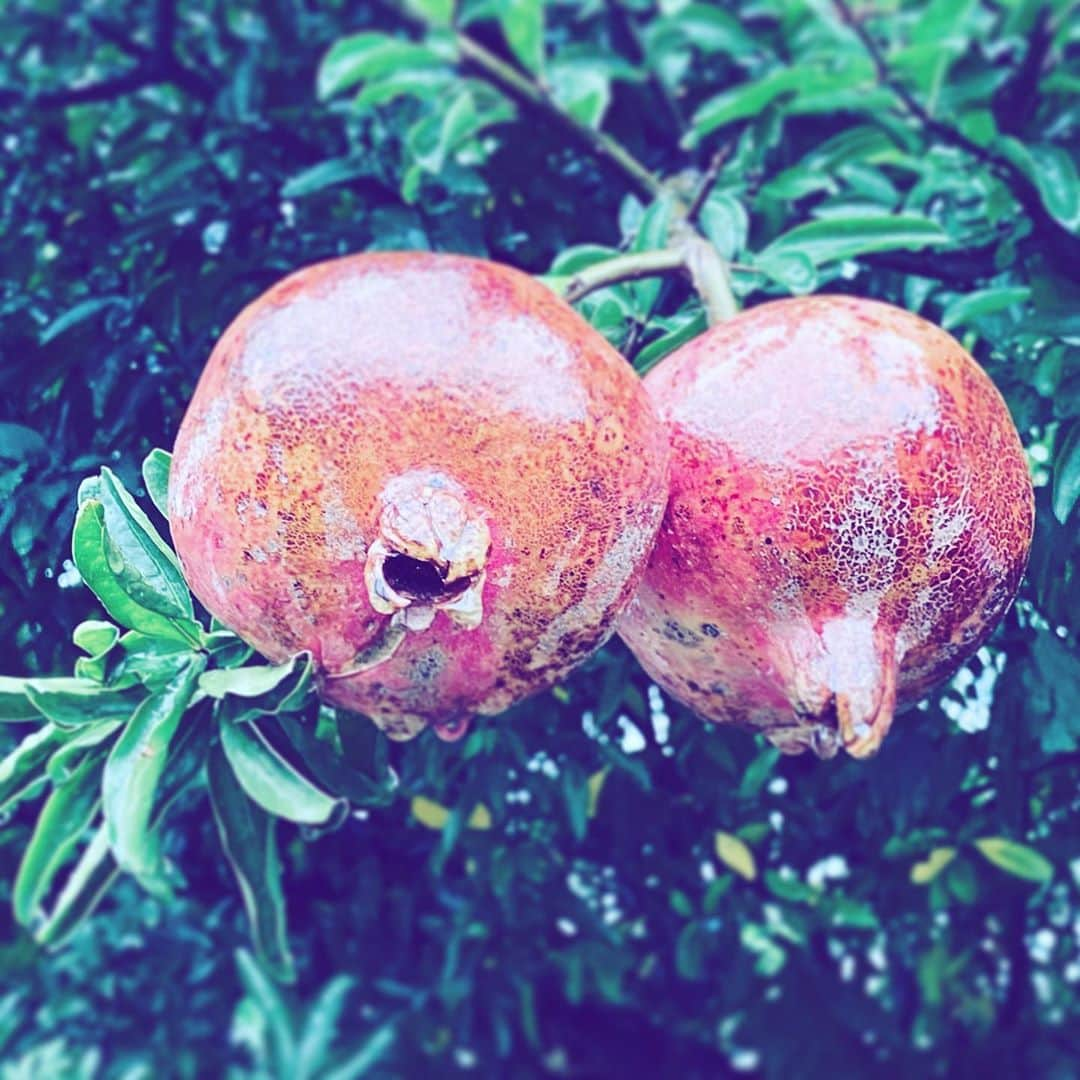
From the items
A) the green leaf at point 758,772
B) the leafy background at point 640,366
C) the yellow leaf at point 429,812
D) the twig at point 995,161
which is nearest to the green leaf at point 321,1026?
the leafy background at point 640,366

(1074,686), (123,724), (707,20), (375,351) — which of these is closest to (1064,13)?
(707,20)

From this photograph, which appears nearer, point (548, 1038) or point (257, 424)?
point (257, 424)

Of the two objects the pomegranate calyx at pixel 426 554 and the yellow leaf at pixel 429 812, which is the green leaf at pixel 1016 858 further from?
the pomegranate calyx at pixel 426 554

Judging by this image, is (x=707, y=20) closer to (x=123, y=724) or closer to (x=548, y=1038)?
(x=123, y=724)

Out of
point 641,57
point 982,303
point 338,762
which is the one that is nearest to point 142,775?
point 338,762

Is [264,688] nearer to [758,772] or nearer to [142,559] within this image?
[142,559]

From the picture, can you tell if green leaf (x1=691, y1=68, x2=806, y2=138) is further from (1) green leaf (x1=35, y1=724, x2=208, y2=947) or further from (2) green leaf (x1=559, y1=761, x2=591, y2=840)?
(1) green leaf (x1=35, y1=724, x2=208, y2=947)
